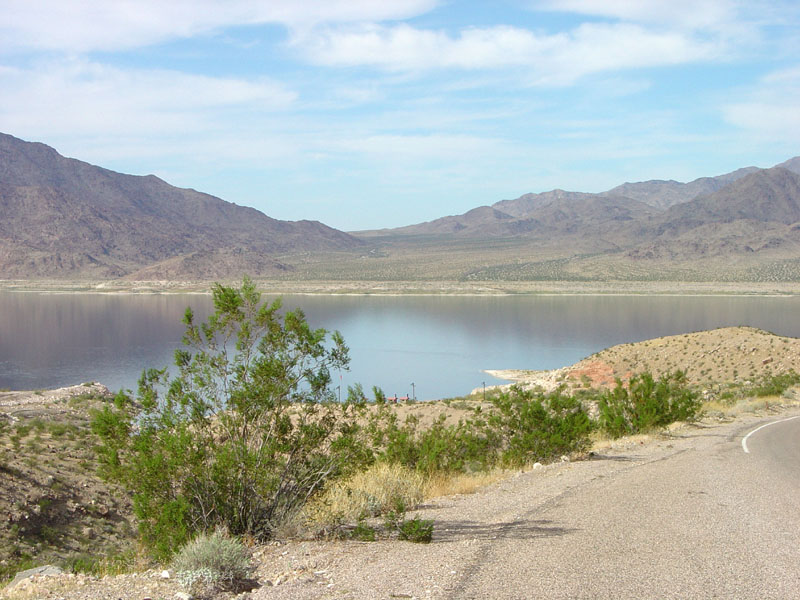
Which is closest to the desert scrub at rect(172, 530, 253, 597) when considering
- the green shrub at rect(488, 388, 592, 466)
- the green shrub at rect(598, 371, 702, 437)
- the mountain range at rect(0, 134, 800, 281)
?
the green shrub at rect(488, 388, 592, 466)

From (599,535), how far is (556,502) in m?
1.61

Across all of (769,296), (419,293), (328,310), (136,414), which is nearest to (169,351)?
(328,310)

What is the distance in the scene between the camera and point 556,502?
25.3 ft

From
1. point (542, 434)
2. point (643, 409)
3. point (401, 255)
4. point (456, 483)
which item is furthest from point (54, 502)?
point (401, 255)

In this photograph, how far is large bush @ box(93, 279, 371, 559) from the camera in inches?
259

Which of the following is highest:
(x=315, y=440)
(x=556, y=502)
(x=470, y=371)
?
(x=315, y=440)

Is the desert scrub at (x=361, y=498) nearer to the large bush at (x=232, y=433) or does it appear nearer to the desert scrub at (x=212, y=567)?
the large bush at (x=232, y=433)

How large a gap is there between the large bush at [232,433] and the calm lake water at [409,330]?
114 ft

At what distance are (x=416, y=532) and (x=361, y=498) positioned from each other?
139 centimetres

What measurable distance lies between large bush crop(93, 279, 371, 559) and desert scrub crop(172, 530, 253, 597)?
0.88 m

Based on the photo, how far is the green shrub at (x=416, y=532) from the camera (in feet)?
20.7

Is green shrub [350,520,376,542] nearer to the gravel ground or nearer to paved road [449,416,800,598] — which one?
the gravel ground

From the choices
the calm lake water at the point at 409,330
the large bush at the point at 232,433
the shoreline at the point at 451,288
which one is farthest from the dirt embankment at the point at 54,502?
the shoreline at the point at 451,288

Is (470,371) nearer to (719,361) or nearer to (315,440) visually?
(719,361)
